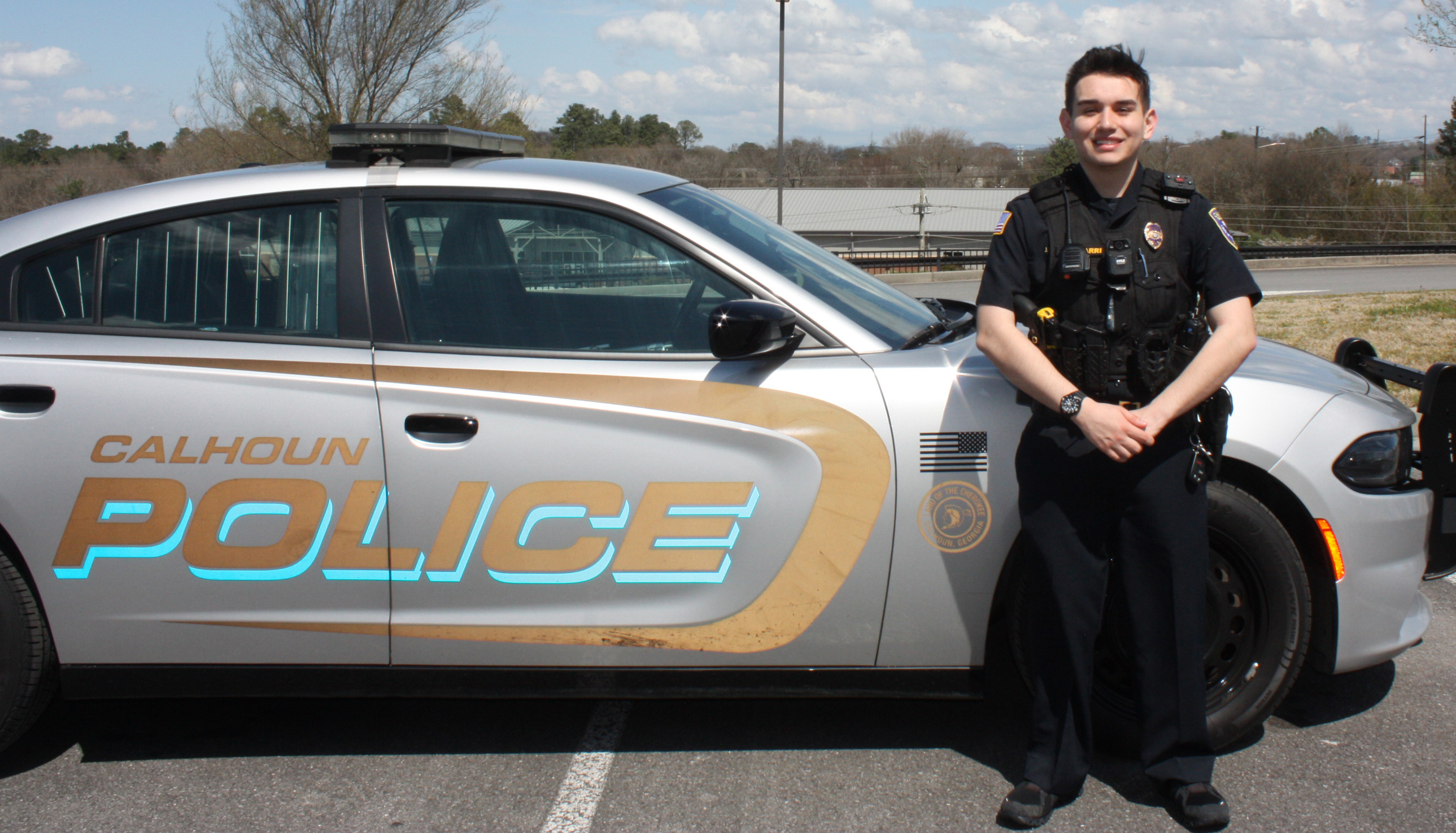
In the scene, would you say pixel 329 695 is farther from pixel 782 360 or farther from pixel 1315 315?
pixel 1315 315

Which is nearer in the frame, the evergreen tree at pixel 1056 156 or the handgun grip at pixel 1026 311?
the handgun grip at pixel 1026 311

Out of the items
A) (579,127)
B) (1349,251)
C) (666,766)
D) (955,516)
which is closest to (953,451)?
(955,516)

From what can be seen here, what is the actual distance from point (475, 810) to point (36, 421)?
1527 millimetres

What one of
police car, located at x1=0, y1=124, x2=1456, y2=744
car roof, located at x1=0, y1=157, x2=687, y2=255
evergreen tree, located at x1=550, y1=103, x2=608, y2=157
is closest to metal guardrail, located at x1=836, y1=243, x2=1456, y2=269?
car roof, located at x1=0, y1=157, x2=687, y2=255

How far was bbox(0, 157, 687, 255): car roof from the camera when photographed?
3.05 metres

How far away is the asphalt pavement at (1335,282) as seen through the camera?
19109 millimetres

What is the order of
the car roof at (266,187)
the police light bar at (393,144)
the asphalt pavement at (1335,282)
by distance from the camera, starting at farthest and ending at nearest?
the asphalt pavement at (1335,282), the police light bar at (393,144), the car roof at (266,187)

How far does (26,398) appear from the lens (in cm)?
288

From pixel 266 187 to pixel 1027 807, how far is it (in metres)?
2.61

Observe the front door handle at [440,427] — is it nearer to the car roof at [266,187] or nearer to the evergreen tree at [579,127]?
the car roof at [266,187]

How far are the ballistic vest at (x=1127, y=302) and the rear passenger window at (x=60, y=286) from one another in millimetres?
2557

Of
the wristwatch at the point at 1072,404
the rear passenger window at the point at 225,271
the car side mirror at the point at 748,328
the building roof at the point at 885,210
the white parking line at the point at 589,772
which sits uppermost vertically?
the building roof at the point at 885,210

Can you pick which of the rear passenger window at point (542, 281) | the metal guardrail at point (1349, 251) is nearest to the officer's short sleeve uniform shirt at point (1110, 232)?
the rear passenger window at point (542, 281)

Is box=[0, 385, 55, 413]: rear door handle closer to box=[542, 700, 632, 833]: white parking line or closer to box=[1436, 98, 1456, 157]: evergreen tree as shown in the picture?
box=[542, 700, 632, 833]: white parking line
